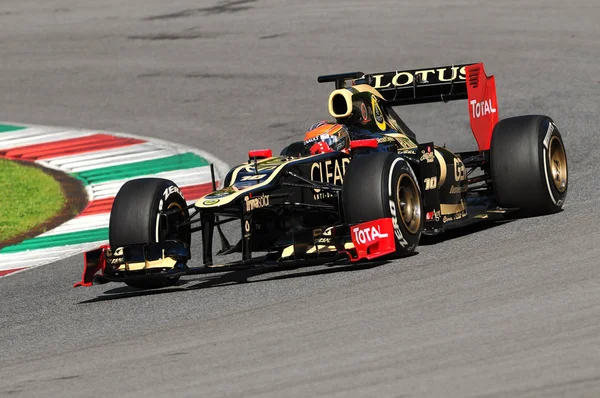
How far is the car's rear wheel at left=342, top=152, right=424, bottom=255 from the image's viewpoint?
9.02 metres

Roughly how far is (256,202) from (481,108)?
3.34 metres

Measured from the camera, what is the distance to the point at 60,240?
12.6m

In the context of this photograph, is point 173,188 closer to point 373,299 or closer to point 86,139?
point 373,299

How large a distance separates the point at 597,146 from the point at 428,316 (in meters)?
7.79

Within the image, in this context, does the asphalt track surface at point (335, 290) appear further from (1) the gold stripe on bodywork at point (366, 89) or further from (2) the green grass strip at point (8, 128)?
(1) the gold stripe on bodywork at point (366, 89)

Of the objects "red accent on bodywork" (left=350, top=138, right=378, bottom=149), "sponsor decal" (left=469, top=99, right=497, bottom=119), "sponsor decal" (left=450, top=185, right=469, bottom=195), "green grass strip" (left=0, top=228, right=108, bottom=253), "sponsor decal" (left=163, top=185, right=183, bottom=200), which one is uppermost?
"sponsor decal" (left=469, top=99, right=497, bottom=119)

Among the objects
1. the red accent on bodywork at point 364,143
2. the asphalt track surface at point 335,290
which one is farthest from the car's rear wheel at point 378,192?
the red accent on bodywork at point 364,143

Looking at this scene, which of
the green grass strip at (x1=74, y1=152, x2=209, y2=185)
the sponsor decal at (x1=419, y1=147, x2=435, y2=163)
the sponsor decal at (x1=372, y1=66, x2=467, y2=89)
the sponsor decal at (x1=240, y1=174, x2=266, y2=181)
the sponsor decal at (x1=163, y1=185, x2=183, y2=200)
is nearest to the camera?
the sponsor decal at (x1=240, y1=174, x2=266, y2=181)

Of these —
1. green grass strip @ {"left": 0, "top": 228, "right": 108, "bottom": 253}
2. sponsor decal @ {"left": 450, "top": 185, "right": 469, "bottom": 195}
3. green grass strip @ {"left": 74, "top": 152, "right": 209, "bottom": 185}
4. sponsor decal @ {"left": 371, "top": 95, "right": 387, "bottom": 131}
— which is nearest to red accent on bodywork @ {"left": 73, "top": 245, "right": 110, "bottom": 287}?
sponsor decal @ {"left": 371, "top": 95, "right": 387, "bottom": 131}

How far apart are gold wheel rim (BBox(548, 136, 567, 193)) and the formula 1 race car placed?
12 millimetres

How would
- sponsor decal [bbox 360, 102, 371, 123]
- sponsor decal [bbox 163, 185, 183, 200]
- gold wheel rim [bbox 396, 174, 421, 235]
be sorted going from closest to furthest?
1. gold wheel rim [bbox 396, 174, 421, 235]
2. sponsor decal [bbox 163, 185, 183, 200]
3. sponsor decal [bbox 360, 102, 371, 123]

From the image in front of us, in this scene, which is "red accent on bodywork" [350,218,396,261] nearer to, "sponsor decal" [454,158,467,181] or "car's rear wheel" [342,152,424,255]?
"car's rear wheel" [342,152,424,255]

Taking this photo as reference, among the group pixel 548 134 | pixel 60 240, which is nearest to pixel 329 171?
pixel 548 134

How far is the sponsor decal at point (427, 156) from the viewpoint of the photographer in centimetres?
1034
